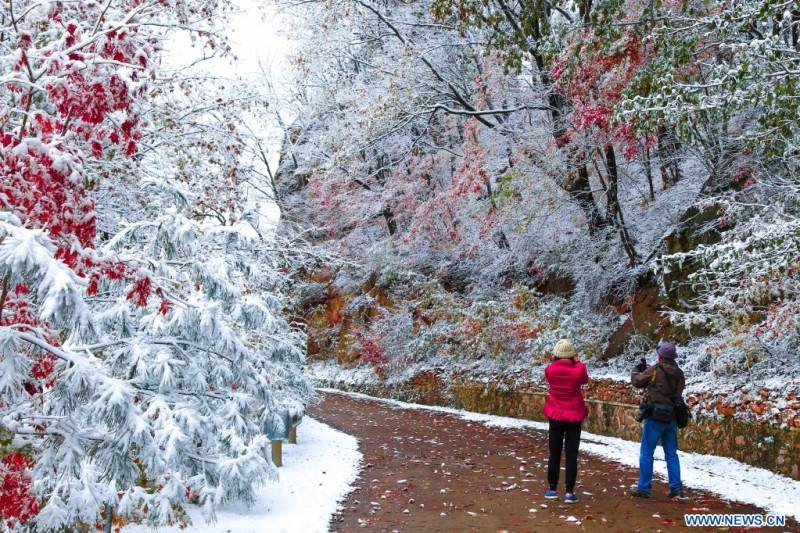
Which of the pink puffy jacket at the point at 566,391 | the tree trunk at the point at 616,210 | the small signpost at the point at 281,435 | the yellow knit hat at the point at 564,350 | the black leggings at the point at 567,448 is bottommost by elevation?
the small signpost at the point at 281,435

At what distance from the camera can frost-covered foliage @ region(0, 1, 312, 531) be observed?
338cm

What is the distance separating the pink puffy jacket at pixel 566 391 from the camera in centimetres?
701

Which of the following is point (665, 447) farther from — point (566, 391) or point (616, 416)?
point (616, 416)

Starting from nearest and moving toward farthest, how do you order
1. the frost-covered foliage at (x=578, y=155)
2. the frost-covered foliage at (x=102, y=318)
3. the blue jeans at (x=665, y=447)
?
the frost-covered foliage at (x=102, y=318) < the blue jeans at (x=665, y=447) < the frost-covered foliage at (x=578, y=155)

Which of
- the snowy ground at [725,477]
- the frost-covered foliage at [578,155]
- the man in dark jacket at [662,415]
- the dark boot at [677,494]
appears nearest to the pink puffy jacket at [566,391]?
the man in dark jacket at [662,415]

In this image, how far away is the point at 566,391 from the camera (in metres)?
7.03

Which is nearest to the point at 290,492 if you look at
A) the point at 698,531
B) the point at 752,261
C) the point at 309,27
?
the point at 698,531

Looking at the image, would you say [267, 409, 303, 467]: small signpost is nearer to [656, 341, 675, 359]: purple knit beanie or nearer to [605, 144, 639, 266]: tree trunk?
[656, 341, 675, 359]: purple knit beanie

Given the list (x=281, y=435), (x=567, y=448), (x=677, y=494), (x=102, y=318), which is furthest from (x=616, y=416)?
(x=102, y=318)

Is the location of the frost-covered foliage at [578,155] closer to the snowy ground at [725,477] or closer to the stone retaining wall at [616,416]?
the stone retaining wall at [616,416]

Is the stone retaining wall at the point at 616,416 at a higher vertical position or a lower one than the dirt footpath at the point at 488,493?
higher

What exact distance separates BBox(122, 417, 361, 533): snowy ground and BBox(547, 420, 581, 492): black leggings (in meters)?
2.57

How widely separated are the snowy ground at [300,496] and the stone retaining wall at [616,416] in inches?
188

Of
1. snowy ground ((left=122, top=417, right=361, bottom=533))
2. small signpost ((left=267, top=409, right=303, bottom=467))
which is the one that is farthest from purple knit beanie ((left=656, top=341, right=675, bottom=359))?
small signpost ((left=267, top=409, right=303, bottom=467))
